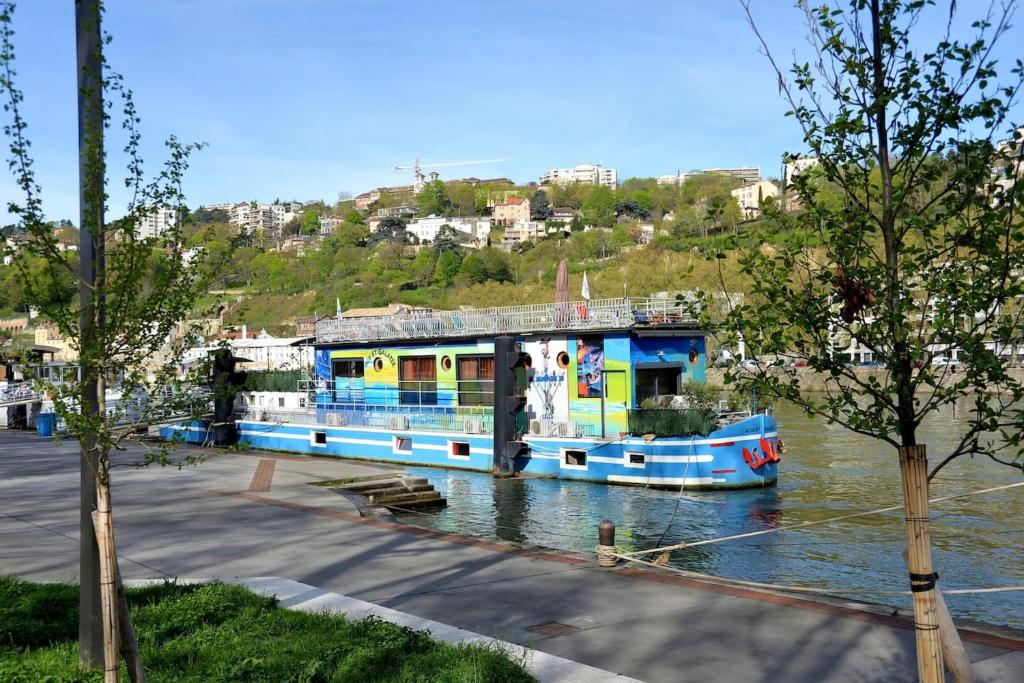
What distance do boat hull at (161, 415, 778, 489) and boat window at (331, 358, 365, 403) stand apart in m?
3.14

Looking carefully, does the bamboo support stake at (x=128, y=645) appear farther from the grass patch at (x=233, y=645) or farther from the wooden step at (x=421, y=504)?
the wooden step at (x=421, y=504)

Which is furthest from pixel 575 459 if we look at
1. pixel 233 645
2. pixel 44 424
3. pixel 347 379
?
pixel 44 424

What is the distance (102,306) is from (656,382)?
22363 millimetres

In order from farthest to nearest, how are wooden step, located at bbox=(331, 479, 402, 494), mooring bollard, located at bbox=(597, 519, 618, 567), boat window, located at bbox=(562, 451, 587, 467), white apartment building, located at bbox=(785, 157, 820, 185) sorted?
boat window, located at bbox=(562, 451, 587, 467), wooden step, located at bbox=(331, 479, 402, 494), mooring bollard, located at bbox=(597, 519, 618, 567), white apartment building, located at bbox=(785, 157, 820, 185)

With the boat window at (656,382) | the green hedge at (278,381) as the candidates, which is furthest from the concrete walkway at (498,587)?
the green hedge at (278,381)

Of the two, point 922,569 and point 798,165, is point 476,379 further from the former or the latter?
point 922,569

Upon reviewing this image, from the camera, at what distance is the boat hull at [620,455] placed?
84.6ft

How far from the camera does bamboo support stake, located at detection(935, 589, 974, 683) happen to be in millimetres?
5633

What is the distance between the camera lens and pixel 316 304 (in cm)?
14938

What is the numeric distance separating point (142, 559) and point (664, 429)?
15.4 m

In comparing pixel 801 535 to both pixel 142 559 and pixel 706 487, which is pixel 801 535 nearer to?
pixel 706 487

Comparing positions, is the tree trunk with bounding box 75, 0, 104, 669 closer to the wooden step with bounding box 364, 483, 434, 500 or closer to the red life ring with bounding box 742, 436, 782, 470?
the wooden step with bounding box 364, 483, 434, 500


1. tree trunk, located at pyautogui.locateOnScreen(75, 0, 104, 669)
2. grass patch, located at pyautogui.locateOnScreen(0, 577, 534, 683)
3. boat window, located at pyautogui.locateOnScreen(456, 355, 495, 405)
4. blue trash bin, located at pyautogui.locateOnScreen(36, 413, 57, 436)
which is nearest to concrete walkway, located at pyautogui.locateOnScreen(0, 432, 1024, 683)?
grass patch, located at pyautogui.locateOnScreen(0, 577, 534, 683)

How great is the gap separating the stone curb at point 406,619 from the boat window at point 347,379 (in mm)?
24301
